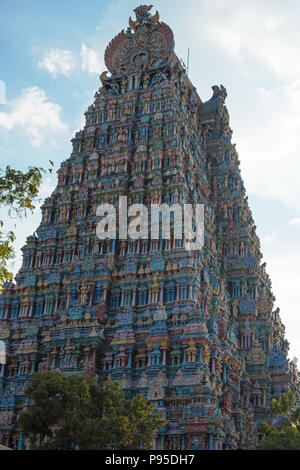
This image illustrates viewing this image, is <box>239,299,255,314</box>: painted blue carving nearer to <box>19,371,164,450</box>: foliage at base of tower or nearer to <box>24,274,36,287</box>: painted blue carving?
→ <box>24,274,36,287</box>: painted blue carving

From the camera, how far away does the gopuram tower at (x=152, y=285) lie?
3547 centimetres

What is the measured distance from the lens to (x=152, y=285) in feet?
128

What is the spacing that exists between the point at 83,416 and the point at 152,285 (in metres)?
13.8

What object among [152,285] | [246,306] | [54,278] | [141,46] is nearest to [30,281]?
[54,278]

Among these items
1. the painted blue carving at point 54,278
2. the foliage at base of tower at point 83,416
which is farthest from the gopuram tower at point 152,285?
the foliage at base of tower at point 83,416

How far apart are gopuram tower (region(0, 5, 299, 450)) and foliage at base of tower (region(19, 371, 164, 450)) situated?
566 centimetres

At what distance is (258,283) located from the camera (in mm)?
49000

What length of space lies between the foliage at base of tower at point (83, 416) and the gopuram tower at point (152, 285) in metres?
5.66

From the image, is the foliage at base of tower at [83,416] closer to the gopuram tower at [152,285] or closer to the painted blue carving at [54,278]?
the gopuram tower at [152,285]

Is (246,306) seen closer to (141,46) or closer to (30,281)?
(30,281)

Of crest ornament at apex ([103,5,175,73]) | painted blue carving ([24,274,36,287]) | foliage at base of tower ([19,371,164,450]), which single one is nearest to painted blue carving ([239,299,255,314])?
painted blue carving ([24,274,36,287])


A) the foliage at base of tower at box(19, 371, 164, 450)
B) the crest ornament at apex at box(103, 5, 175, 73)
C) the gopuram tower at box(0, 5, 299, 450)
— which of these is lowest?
the foliage at base of tower at box(19, 371, 164, 450)

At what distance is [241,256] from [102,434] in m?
27.1

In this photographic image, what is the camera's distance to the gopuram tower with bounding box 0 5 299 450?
35.5 meters
